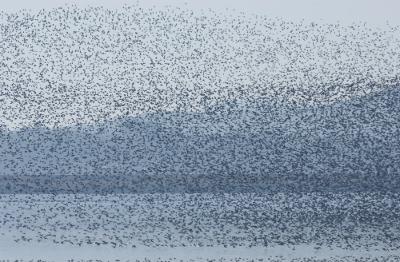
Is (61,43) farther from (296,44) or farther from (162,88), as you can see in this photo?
(296,44)

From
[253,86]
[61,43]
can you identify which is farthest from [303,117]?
[61,43]

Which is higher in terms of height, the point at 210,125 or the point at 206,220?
the point at 210,125

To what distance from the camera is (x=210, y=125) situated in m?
1.64

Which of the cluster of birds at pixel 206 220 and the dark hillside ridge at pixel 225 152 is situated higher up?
the dark hillside ridge at pixel 225 152

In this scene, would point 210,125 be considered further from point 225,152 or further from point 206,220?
point 206,220

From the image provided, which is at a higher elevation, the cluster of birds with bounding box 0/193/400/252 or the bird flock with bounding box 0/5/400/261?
the bird flock with bounding box 0/5/400/261

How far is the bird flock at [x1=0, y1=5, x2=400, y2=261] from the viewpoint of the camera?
1.64 meters

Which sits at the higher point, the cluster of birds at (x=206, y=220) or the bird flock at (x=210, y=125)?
the bird flock at (x=210, y=125)

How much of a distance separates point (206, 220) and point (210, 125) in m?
0.17

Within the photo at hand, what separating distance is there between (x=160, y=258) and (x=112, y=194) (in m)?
0.15

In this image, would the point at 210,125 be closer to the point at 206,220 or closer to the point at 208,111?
the point at 208,111

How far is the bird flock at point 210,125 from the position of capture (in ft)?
5.37

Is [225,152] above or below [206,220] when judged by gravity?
above

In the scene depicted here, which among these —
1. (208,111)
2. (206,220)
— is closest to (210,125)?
(208,111)
